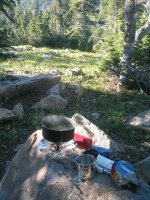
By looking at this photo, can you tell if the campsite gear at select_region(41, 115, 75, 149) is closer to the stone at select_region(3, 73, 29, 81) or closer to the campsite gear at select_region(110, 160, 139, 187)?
the campsite gear at select_region(110, 160, 139, 187)

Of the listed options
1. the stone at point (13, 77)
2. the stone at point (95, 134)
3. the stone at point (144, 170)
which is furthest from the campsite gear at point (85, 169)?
the stone at point (13, 77)

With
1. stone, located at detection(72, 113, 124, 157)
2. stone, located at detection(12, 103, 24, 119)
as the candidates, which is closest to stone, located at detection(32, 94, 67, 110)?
stone, located at detection(12, 103, 24, 119)

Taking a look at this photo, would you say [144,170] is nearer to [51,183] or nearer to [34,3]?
[51,183]

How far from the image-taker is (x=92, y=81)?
1334cm

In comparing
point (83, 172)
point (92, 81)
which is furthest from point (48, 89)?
point (83, 172)

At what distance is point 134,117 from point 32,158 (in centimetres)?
484

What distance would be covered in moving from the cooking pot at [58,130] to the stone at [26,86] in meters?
6.45

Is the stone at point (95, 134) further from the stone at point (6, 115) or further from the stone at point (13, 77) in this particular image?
the stone at point (13, 77)

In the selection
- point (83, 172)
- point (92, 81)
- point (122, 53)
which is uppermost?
point (83, 172)

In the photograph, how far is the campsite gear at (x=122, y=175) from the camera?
4.16 m

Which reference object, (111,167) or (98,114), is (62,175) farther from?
(98,114)

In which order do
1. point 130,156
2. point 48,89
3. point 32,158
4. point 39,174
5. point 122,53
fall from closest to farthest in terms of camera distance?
point 39,174, point 32,158, point 130,156, point 48,89, point 122,53

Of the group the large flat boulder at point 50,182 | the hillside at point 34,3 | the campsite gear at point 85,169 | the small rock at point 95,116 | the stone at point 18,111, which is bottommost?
the hillside at point 34,3

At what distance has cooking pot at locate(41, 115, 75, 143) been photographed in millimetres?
4555
